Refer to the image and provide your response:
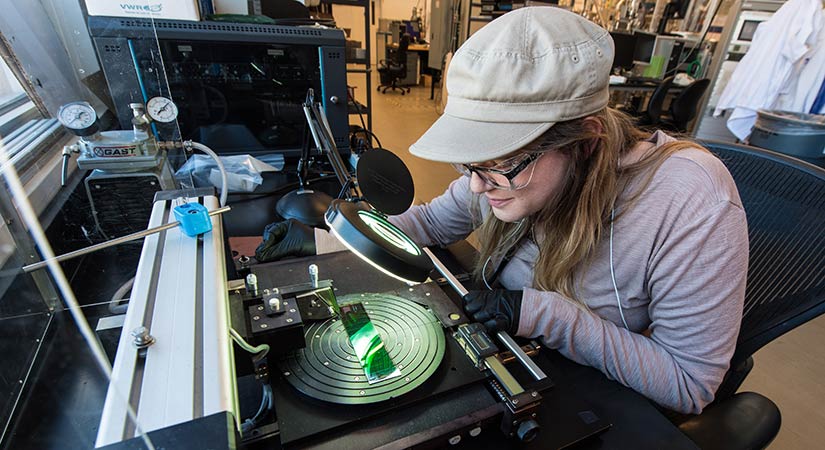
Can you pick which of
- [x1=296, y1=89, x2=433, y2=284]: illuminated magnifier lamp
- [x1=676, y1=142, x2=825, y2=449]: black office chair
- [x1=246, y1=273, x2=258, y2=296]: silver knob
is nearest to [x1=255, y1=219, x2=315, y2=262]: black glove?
[x1=246, y1=273, x2=258, y2=296]: silver knob

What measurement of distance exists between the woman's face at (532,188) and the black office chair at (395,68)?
7365 millimetres

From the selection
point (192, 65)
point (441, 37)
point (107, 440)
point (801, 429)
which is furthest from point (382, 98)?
point (107, 440)

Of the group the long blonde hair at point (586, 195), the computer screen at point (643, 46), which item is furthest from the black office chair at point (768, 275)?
the computer screen at point (643, 46)

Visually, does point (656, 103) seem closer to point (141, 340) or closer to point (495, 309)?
point (495, 309)

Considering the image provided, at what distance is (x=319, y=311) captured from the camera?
2.01 feet

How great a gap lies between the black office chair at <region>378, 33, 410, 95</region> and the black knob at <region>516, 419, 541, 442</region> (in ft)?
25.2

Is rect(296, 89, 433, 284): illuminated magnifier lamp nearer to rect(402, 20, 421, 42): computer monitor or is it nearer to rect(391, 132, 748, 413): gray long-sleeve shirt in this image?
rect(391, 132, 748, 413): gray long-sleeve shirt

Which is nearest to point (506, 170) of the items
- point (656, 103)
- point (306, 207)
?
point (306, 207)

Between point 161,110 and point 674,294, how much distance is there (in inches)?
54.0

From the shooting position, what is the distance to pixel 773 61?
125 inches

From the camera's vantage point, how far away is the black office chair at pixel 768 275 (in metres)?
0.63

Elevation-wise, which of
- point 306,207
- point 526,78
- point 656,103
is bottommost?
point 656,103

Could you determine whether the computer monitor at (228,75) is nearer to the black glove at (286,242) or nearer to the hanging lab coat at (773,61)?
the black glove at (286,242)

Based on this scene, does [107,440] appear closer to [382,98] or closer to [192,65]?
[192,65]
